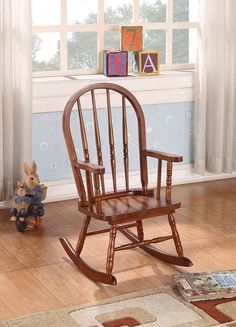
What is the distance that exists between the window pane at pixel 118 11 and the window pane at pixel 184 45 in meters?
0.41

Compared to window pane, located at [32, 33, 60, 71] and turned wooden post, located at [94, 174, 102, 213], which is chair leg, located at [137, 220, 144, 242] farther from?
window pane, located at [32, 33, 60, 71]

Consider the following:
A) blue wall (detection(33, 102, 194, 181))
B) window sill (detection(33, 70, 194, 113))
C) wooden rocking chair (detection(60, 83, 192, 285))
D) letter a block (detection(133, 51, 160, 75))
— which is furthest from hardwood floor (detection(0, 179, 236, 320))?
letter a block (detection(133, 51, 160, 75))

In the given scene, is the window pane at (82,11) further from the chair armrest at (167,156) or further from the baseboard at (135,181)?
the chair armrest at (167,156)

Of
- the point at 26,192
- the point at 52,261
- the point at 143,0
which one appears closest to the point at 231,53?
the point at 143,0

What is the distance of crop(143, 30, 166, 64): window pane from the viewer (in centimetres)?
548

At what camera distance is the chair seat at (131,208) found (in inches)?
139

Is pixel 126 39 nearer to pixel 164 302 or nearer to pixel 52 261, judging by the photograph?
pixel 52 261

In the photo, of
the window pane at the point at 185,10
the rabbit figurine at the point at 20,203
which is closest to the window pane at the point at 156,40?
the window pane at the point at 185,10

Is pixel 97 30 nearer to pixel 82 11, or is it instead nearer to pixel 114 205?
pixel 82 11

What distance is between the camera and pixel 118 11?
5.32 metres

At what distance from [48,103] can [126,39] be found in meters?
0.77

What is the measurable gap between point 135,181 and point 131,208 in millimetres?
1689

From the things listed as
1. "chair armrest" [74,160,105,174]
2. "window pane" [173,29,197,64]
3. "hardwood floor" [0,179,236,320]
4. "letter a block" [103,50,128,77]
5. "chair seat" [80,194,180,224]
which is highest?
"window pane" [173,29,197,64]

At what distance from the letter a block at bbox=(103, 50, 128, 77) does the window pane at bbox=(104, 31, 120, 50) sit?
147 millimetres
